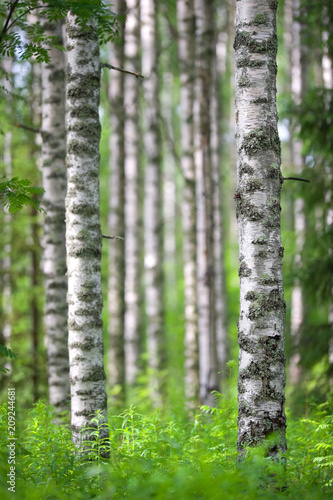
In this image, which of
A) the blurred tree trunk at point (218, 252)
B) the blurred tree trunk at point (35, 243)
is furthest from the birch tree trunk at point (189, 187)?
the blurred tree trunk at point (35, 243)

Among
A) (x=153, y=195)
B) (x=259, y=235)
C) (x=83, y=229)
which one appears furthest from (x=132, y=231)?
(x=259, y=235)

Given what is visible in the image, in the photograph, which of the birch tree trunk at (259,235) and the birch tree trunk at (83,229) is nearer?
the birch tree trunk at (259,235)

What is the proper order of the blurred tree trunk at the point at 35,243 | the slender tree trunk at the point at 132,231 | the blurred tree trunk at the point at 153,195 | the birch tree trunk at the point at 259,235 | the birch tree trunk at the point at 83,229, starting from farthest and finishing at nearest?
the slender tree trunk at the point at 132,231 < the blurred tree trunk at the point at 153,195 < the blurred tree trunk at the point at 35,243 < the birch tree trunk at the point at 83,229 < the birch tree trunk at the point at 259,235

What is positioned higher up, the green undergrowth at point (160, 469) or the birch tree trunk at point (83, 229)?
the birch tree trunk at point (83, 229)

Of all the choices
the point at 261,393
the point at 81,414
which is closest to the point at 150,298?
the point at 81,414

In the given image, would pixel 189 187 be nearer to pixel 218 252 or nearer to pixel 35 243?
pixel 218 252

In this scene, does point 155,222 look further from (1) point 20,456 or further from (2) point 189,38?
(1) point 20,456

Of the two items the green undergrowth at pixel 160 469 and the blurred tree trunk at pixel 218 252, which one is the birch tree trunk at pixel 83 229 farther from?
the blurred tree trunk at pixel 218 252

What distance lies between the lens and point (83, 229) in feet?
14.2

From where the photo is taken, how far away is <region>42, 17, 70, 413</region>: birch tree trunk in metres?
5.82

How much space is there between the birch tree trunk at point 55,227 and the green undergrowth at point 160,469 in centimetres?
149

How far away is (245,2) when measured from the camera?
12.5 feet

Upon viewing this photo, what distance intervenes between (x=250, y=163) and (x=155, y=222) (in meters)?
5.99

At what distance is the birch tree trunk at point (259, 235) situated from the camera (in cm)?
352
